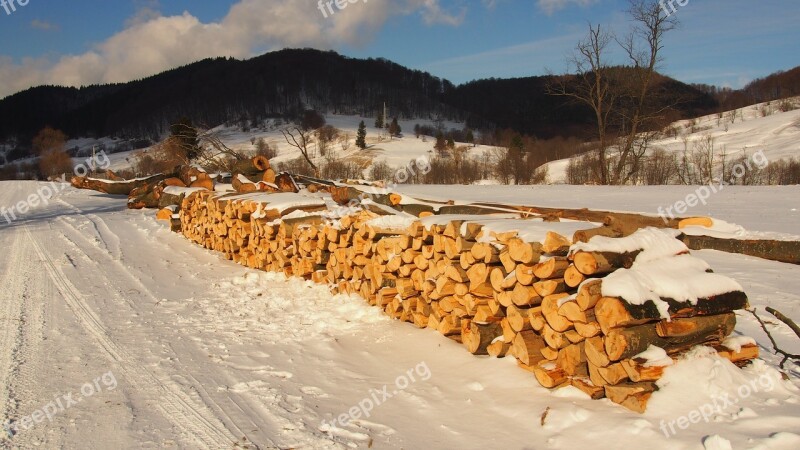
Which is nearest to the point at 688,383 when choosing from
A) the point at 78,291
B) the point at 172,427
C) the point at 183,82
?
the point at 172,427

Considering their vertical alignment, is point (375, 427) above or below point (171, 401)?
below

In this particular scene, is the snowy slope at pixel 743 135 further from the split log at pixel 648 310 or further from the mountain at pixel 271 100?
the split log at pixel 648 310

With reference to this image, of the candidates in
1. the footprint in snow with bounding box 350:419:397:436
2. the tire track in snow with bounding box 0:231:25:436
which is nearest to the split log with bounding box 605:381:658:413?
the footprint in snow with bounding box 350:419:397:436

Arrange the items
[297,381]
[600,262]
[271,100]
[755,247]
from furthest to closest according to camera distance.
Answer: [271,100] < [755,247] < [297,381] < [600,262]

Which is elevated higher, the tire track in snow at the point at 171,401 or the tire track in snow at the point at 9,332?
the tire track in snow at the point at 9,332

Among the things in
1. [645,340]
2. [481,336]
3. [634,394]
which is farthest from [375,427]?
[645,340]

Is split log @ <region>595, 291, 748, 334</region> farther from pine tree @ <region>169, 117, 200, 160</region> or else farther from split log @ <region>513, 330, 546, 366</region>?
pine tree @ <region>169, 117, 200, 160</region>

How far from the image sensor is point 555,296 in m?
4.37

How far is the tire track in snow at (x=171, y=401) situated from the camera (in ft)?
12.3

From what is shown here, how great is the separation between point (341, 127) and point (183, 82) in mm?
94069

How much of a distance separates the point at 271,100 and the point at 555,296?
17268cm

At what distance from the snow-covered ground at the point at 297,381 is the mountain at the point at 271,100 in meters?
135

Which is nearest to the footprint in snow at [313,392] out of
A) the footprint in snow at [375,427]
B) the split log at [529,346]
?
the footprint in snow at [375,427]

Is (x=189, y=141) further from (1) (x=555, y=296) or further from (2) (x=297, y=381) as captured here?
(1) (x=555, y=296)
